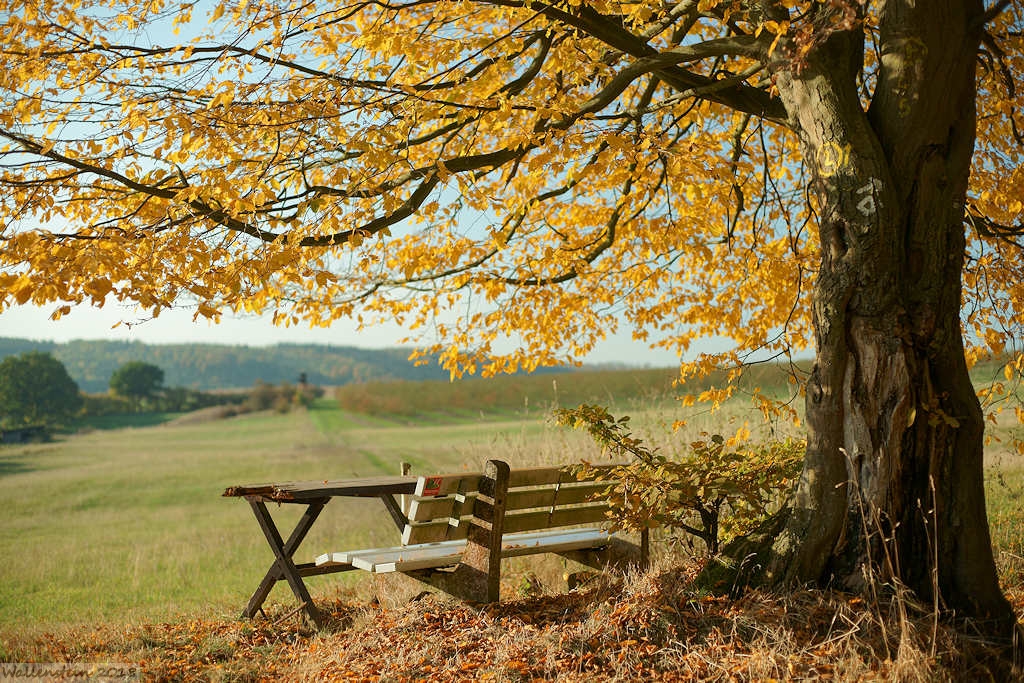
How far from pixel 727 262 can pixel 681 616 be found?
4551 mm

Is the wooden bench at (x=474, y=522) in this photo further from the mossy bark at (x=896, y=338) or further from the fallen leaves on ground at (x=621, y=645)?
the mossy bark at (x=896, y=338)

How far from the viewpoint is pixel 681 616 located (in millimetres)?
4020

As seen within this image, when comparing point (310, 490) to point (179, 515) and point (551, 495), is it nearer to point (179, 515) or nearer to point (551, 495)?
point (551, 495)

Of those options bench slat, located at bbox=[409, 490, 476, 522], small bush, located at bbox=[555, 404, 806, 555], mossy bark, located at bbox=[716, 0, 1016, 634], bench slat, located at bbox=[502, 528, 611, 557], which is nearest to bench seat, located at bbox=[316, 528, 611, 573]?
bench slat, located at bbox=[502, 528, 611, 557]

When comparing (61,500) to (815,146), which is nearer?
(815,146)

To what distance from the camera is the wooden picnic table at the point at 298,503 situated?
17.8 feet

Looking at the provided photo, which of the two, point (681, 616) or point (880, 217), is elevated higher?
point (880, 217)

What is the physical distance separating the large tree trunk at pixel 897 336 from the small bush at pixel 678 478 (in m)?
0.49

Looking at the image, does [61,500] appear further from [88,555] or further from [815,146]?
[815,146]

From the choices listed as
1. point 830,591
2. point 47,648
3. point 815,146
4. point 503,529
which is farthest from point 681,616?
point 47,648

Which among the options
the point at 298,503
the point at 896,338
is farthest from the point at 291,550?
the point at 896,338

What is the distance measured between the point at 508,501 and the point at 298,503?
173cm

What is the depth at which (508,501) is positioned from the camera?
4.93 metres

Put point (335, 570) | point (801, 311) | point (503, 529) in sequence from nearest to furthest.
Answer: point (503, 529)
point (335, 570)
point (801, 311)
